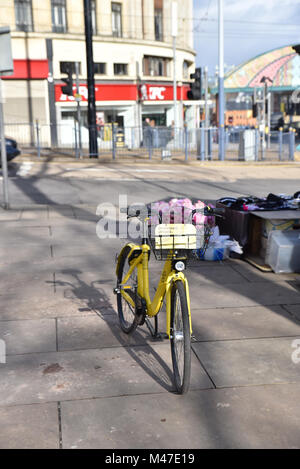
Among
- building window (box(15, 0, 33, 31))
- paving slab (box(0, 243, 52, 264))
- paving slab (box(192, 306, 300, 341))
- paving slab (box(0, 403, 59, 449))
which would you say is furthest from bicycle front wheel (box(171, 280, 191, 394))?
building window (box(15, 0, 33, 31))

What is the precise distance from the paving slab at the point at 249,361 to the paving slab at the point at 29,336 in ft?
4.25

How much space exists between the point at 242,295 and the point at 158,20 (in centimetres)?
3826

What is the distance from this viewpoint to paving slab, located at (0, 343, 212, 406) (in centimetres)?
395

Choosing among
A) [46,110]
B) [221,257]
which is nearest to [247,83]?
[46,110]

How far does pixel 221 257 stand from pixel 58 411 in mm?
4419

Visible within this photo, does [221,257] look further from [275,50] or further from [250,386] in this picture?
[275,50]

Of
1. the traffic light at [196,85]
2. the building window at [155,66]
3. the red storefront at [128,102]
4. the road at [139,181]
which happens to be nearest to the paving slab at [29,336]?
the road at [139,181]

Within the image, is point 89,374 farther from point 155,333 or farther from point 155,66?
point 155,66

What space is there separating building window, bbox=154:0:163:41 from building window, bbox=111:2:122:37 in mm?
3641

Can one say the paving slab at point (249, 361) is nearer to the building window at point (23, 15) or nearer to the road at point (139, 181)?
the road at point (139, 181)

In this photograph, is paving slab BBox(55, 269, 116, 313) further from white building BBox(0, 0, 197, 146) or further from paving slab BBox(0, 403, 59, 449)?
white building BBox(0, 0, 197, 146)

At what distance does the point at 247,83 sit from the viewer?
5984 cm

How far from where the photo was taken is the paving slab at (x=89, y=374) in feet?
12.9
